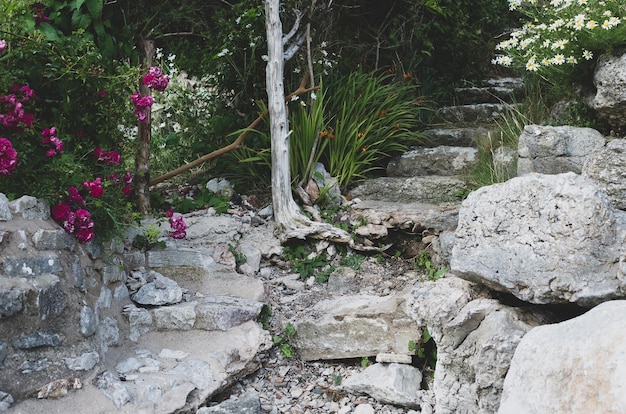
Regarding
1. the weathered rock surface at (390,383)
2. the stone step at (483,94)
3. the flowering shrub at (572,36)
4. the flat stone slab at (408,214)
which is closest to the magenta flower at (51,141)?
the weathered rock surface at (390,383)

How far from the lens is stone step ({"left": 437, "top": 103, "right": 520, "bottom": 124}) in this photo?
21.1ft

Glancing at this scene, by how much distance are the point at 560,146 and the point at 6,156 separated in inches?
131

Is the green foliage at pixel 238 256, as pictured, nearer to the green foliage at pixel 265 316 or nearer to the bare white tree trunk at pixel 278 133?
the bare white tree trunk at pixel 278 133

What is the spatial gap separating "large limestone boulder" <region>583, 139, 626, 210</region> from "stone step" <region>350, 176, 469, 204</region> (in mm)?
2006

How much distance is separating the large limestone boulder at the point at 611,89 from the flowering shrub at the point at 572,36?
13 centimetres

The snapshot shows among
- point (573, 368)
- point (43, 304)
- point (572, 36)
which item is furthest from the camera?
point (572, 36)

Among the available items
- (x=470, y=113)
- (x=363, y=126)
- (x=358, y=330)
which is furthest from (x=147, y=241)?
(x=470, y=113)

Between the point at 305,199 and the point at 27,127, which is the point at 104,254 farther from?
the point at 305,199

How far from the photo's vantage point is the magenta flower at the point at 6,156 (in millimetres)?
3193

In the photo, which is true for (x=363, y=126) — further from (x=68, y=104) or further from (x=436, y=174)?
(x=68, y=104)

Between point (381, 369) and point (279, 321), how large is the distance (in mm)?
773

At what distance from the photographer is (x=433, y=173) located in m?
5.76

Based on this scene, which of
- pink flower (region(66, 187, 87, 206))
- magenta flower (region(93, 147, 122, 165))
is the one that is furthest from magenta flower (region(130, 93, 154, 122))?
pink flower (region(66, 187, 87, 206))

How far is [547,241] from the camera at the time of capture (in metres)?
2.73
